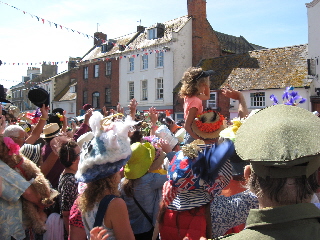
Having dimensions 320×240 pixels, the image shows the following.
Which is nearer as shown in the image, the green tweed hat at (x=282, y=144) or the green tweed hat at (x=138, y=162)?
the green tweed hat at (x=282, y=144)

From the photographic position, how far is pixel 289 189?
1.17 metres

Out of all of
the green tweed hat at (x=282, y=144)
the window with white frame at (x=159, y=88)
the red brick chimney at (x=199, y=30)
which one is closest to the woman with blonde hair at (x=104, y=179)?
the green tweed hat at (x=282, y=144)

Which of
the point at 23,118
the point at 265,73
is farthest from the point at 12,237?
the point at 265,73

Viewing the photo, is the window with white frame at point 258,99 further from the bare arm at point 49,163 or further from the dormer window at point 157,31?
the bare arm at point 49,163

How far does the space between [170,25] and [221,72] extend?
24.9ft

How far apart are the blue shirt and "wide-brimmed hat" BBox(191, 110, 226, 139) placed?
27.1 inches

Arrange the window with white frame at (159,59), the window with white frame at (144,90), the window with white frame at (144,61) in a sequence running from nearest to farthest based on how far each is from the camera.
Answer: the window with white frame at (159,59)
the window with white frame at (144,61)
the window with white frame at (144,90)

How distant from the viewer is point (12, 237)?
281cm

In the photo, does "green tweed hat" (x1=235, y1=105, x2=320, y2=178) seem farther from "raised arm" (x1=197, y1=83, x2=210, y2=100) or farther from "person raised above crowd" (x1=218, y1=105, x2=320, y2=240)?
"raised arm" (x1=197, y1=83, x2=210, y2=100)

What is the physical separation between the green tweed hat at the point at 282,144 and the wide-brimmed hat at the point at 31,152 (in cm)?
344

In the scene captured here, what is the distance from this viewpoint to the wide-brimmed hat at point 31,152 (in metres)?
3.97

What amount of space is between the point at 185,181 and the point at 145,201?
2.75 feet

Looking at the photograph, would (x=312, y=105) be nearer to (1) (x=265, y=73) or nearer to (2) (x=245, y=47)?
(1) (x=265, y=73)

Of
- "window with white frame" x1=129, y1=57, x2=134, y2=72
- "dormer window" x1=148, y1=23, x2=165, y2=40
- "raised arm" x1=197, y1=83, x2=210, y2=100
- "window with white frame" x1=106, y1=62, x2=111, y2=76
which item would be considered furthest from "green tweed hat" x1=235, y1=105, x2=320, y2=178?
"window with white frame" x1=106, y1=62, x2=111, y2=76
